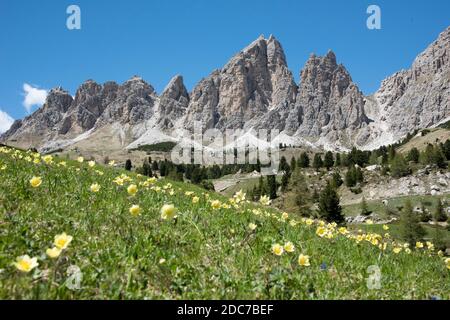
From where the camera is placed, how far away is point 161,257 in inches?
209

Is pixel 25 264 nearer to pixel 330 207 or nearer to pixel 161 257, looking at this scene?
pixel 161 257

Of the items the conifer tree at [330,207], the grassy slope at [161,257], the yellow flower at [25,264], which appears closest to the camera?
the yellow flower at [25,264]

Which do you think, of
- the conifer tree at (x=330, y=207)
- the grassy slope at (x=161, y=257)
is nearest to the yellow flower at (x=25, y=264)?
the grassy slope at (x=161, y=257)

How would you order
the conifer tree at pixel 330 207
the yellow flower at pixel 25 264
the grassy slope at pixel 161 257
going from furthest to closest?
the conifer tree at pixel 330 207, the grassy slope at pixel 161 257, the yellow flower at pixel 25 264

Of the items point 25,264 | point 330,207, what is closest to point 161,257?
point 25,264

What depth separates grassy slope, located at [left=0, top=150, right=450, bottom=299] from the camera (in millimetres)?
4336

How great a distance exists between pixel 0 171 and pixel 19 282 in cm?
740

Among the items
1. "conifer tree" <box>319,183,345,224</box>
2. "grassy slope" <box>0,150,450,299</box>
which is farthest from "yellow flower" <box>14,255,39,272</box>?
"conifer tree" <box>319,183,345,224</box>

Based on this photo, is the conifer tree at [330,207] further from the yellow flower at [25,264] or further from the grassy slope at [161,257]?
the yellow flower at [25,264]

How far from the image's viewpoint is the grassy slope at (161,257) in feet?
14.2

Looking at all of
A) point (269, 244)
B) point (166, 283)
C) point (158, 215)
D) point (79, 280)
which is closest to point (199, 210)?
point (158, 215)

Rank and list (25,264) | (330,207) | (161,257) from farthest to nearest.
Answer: (330,207) → (161,257) → (25,264)

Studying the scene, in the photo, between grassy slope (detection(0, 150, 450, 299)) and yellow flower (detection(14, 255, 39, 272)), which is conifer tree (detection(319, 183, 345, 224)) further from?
yellow flower (detection(14, 255, 39, 272))
